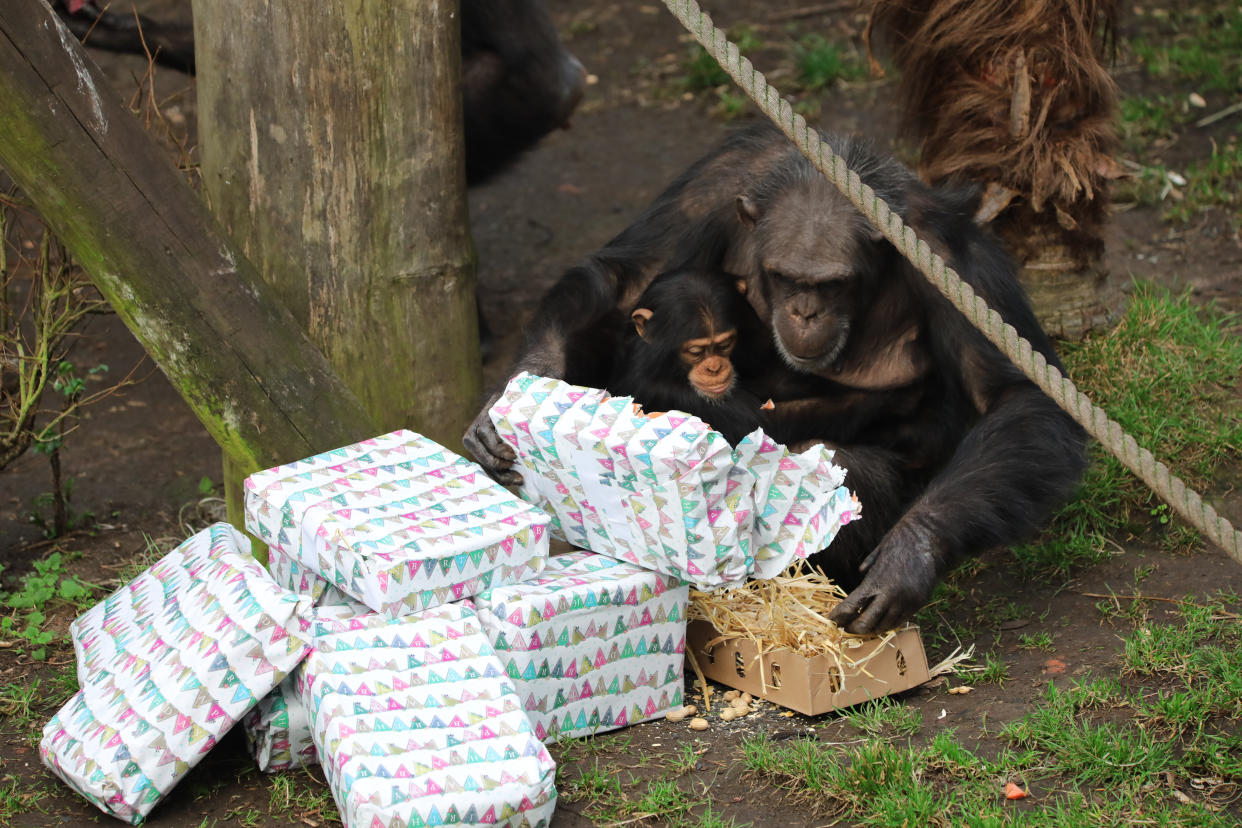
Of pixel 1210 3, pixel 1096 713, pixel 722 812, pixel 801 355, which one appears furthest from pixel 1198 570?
pixel 1210 3

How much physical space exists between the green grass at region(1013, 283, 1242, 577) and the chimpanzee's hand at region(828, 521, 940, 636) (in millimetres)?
868

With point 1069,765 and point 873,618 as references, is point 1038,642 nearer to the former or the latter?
point 873,618

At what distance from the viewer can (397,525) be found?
299cm

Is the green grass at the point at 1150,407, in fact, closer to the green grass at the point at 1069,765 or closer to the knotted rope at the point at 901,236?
the green grass at the point at 1069,765

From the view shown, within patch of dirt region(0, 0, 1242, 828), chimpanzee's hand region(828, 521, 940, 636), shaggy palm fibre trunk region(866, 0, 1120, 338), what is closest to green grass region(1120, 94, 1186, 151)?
patch of dirt region(0, 0, 1242, 828)

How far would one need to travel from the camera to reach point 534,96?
5.96 metres

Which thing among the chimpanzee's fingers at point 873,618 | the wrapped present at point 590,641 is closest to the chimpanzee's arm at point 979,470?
the chimpanzee's fingers at point 873,618

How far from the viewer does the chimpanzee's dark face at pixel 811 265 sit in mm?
3793

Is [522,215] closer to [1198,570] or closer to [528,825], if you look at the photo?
[1198,570]

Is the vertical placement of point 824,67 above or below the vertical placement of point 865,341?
above

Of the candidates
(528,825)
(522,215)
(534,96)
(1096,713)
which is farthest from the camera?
(522,215)

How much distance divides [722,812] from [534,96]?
386cm

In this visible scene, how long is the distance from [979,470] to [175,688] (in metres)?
2.05

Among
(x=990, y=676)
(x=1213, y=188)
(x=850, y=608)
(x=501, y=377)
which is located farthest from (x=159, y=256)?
(x=1213, y=188)
